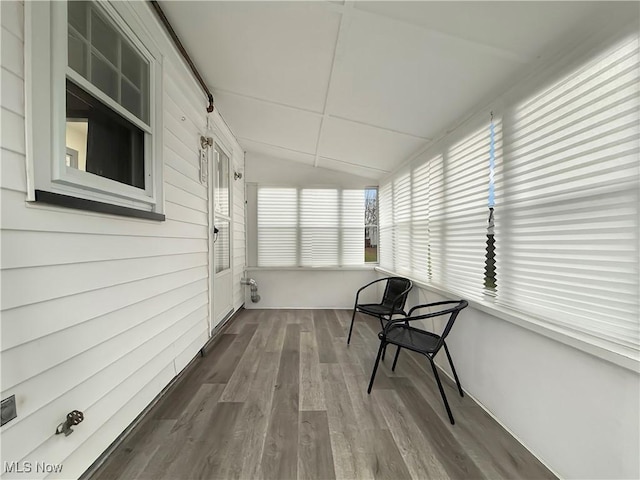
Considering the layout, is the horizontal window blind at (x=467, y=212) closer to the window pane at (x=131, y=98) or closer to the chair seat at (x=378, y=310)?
the chair seat at (x=378, y=310)

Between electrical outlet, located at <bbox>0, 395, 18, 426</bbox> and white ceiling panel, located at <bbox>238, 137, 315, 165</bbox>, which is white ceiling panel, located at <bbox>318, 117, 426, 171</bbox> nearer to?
white ceiling panel, located at <bbox>238, 137, 315, 165</bbox>

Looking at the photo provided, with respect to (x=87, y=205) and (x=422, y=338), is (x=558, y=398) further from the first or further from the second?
(x=87, y=205)

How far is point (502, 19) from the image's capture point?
1.27m

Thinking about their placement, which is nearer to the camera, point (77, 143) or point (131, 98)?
point (77, 143)

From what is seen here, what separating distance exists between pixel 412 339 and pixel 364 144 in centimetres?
222

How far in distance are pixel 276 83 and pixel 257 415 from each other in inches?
102

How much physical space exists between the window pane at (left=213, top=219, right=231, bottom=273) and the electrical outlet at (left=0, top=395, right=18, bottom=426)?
2105mm

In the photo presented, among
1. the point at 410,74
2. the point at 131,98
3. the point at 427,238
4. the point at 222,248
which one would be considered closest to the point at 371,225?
the point at 427,238

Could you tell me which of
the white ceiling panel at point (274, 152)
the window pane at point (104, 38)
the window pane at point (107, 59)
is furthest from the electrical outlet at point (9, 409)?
the white ceiling panel at point (274, 152)

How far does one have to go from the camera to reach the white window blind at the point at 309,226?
4414 millimetres

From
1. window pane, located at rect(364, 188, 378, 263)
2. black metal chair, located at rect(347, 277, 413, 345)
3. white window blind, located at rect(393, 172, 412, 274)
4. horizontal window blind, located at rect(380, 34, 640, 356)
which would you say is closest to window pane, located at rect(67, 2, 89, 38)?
horizontal window blind, located at rect(380, 34, 640, 356)

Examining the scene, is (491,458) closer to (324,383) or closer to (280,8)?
(324,383)

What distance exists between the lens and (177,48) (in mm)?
2027

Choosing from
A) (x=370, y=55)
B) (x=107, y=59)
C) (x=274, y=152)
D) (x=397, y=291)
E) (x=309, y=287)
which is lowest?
(x=309, y=287)
